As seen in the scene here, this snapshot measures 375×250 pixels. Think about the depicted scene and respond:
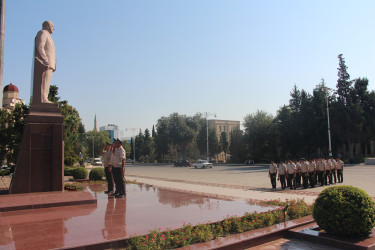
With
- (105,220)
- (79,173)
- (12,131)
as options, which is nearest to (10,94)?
(79,173)

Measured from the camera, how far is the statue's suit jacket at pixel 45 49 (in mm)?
9062

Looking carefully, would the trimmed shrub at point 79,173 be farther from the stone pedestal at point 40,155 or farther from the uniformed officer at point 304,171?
the uniformed officer at point 304,171

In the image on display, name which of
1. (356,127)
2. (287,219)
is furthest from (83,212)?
(356,127)

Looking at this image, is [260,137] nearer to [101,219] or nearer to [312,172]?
[312,172]

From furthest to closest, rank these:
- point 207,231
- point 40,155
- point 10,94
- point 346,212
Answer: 1. point 10,94
2. point 40,155
3. point 207,231
4. point 346,212

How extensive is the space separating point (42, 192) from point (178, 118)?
54.5 meters

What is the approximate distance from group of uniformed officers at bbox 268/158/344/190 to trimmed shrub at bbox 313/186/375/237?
857 cm

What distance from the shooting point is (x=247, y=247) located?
5.08 metres

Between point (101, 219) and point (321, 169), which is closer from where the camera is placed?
point (101, 219)

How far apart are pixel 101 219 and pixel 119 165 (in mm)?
2863

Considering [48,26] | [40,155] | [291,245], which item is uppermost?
[48,26]

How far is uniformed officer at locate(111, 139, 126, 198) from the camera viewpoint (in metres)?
8.89

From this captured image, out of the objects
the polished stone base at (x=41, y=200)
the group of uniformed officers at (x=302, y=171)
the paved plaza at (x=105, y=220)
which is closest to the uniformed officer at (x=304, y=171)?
the group of uniformed officers at (x=302, y=171)

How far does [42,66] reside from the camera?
9.06 metres
